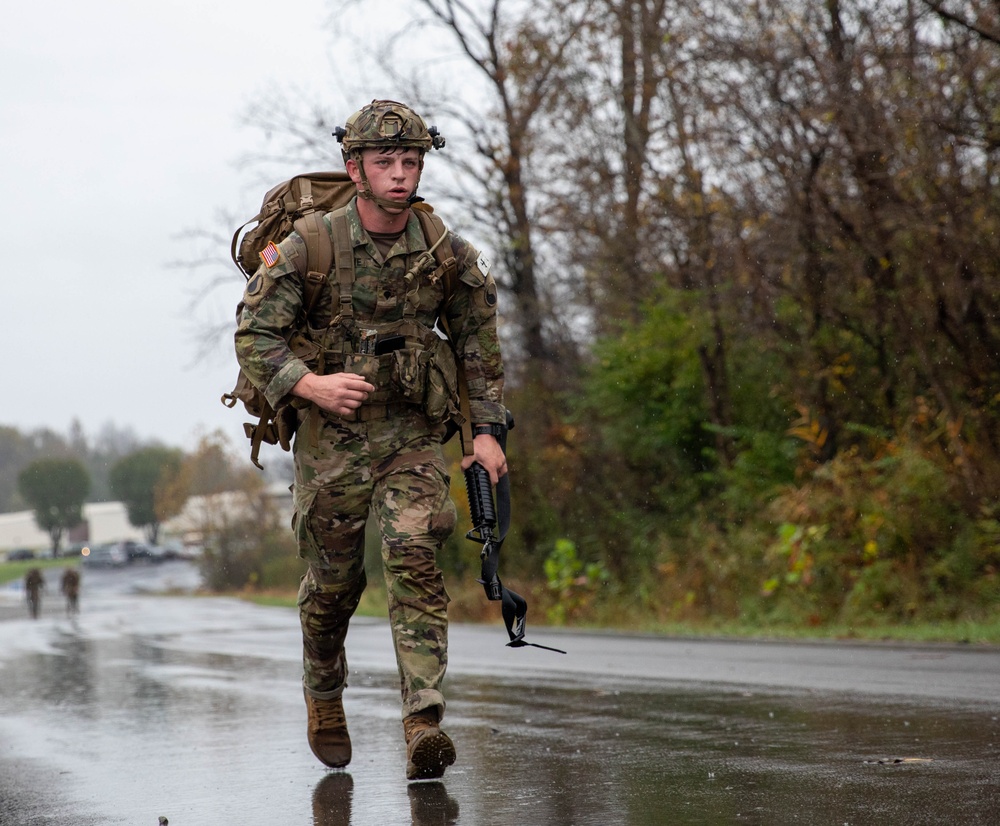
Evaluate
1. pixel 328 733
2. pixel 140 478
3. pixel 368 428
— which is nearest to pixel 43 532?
pixel 140 478

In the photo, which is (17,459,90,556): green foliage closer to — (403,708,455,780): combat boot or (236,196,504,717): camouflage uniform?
(236,196,504,717): camouflage uniform

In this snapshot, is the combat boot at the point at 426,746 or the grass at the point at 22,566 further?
the grass at the point at 22,566

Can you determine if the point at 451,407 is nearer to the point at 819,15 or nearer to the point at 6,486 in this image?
the point at 819,15

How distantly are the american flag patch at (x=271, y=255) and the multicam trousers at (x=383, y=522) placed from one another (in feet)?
1.77

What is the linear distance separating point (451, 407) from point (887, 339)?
11.9 m

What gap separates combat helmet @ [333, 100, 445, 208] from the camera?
5.02 meters

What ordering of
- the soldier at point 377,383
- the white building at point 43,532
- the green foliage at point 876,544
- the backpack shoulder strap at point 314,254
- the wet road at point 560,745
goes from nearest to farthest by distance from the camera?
the wet road at point 560,745
the soldier at point 377,383
the backpack shoulder strap at point 314,254
the green foliage at point 876,544
the white building at point 43,532

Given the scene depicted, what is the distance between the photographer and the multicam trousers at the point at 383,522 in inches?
194

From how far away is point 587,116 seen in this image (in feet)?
70.0

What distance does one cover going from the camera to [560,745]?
19.5 feet

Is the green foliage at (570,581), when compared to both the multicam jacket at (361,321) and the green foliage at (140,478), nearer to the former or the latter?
the multicam jacket at (361,321)

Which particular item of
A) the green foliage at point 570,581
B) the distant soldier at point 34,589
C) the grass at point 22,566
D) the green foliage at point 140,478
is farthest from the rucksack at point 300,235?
the green foliage at point 140,478

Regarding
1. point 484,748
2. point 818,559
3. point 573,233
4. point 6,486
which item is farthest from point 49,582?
point 484,748

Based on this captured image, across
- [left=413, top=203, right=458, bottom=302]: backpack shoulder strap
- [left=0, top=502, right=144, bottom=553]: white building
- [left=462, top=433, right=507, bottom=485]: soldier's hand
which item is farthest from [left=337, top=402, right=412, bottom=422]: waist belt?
[left=0, top=502, right=144, bottom=553]: white building
